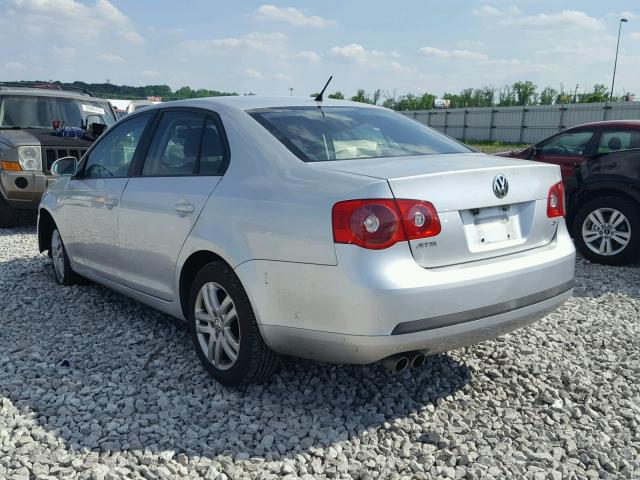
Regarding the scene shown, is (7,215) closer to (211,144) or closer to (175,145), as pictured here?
(175,145)

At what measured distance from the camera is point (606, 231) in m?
7.13

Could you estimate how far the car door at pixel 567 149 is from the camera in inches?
335

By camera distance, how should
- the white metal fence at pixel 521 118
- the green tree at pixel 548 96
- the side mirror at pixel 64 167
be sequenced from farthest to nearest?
the green tree at pixel 548 96
the white metal fence at pixel 521 118
the side mirror at pixel 64 167

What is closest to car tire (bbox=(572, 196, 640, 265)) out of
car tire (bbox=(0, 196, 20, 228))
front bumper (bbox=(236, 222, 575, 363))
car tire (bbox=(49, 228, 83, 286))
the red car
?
the red car

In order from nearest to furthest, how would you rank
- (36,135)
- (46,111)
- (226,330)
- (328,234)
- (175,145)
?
(328,234) → (226,330) → (175,145) → (36,135) → (46,111)

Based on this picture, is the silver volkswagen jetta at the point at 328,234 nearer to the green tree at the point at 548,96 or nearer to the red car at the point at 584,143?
the red car at the point at 584,143

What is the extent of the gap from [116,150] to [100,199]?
41 cm

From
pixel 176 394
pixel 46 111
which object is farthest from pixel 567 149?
pixel 46 111

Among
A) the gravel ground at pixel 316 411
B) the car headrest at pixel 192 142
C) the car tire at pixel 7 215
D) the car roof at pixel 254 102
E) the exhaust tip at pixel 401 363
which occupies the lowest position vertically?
the car tire at pixel 7 215

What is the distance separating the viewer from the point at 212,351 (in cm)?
364

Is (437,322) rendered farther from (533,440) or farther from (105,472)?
(105,472)

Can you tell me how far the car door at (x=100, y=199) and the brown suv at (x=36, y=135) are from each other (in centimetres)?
383

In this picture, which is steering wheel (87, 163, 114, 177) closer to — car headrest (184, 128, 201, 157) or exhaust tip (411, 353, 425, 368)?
car headrest (184, 128, 201, 157)

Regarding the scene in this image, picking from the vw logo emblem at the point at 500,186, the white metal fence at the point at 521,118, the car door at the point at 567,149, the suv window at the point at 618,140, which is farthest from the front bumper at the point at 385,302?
the white metal fence at the point at 521,118
